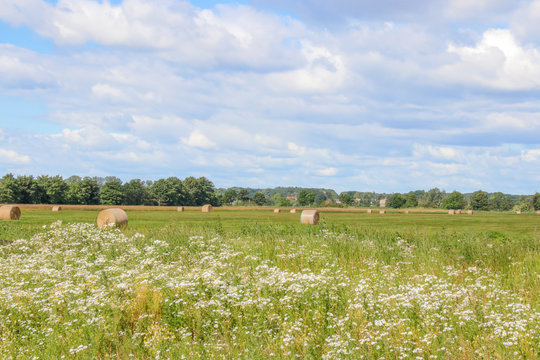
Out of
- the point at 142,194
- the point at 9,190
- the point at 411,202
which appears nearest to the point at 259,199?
the point at 142,194

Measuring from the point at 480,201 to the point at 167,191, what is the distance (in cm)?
10073

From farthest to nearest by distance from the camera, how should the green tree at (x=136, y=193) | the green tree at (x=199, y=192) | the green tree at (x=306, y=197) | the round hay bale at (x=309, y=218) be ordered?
1. the green tree at (x=306, y=197)
2. the green tree at (x=199, y=192)
3. the green tree at (x=136, y=193)
4. the round hay bale at (x=309, y=218)

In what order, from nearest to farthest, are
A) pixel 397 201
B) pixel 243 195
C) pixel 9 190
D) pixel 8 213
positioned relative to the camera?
pixel 8 213 → pixel 9 190 → pixel 397 201 → pixel 243 195

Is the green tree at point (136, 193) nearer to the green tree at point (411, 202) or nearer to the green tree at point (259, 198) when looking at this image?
the green tree at point (259, 198)

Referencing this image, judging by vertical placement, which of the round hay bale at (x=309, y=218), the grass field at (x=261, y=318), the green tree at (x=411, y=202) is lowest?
the grass field at (x=261, y=318)

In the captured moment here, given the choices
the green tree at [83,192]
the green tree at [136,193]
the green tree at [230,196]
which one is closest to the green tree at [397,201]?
the green tree at [230,196]

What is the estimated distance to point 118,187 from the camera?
10488 cm

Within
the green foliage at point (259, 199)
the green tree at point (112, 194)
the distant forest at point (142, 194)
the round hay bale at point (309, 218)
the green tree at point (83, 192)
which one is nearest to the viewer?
the round hay bale at point (309, 218)

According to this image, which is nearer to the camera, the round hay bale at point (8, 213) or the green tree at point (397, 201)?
the round hay bale at point (8, 213)

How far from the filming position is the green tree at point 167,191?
113 m

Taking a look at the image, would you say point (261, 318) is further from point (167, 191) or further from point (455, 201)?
point (455, 201)

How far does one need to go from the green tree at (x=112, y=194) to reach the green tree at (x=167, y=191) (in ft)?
35.6

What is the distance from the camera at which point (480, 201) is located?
143000 millimetres

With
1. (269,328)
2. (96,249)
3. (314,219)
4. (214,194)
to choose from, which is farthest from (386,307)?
(214,194)
